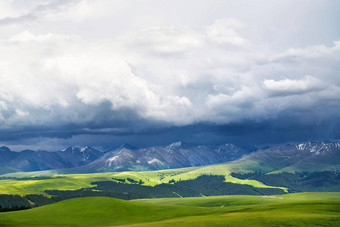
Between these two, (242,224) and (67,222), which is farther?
(67,222)

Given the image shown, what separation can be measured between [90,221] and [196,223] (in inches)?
3141

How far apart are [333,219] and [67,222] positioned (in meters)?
131

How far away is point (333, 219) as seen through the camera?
124750mm

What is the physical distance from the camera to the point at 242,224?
126125 millimetres

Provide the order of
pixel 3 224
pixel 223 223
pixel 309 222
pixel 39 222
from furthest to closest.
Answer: pixel 39 222 → pixel 3 224 → pixel 223 223 → pixel 309 222

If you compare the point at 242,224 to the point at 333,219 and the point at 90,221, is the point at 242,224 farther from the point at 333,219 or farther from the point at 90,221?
the point at 90,221

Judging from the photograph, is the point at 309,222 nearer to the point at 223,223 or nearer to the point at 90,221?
the point at 223,223

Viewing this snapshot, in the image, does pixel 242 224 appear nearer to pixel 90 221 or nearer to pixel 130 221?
pixel 130 221

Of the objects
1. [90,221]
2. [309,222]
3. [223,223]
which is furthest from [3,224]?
[309,222]

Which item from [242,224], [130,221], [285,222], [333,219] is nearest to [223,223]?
[242,224]

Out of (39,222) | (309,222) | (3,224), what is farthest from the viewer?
(39,222)

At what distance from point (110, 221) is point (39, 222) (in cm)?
3576

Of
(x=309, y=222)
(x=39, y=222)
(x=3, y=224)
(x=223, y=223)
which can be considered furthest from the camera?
(x=39, y=222)

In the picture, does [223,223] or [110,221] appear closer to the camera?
[223,223]
